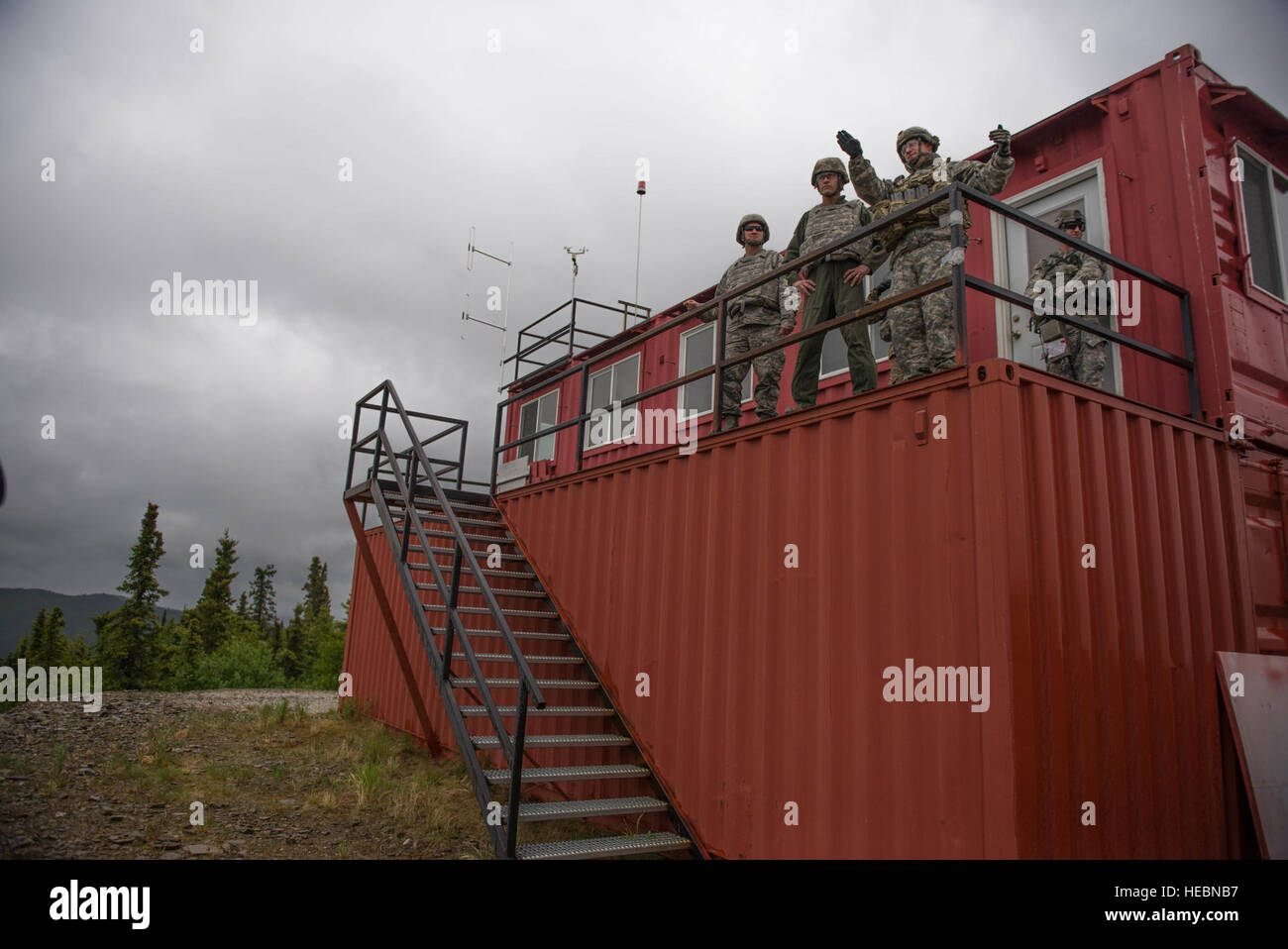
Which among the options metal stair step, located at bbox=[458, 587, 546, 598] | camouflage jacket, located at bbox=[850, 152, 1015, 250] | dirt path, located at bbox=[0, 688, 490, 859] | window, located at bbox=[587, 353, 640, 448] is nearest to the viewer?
camouflage jacket, located at bbox=[850, 152, 1015, 250]

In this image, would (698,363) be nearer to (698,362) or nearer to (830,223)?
(698,362)

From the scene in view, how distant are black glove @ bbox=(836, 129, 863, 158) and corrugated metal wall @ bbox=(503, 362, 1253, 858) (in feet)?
6.67

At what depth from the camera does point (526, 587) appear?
687 centimetres

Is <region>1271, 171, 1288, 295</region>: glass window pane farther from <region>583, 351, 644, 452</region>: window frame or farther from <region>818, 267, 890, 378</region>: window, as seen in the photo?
<region>583, 351, 644, 452</region>: window frame

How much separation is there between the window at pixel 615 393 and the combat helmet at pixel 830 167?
507 centimetres

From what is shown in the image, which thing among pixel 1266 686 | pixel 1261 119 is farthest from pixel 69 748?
pixel 1261 119

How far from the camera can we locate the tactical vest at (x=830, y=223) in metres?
5.21

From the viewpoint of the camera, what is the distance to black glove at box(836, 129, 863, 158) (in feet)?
16.0

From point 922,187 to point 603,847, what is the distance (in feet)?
15.1

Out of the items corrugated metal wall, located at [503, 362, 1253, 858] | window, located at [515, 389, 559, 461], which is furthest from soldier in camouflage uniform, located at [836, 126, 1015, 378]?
window, located at [515, 389, 559, 461]

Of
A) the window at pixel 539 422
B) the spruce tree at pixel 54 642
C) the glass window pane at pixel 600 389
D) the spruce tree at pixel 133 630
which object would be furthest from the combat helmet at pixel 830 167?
→ the spruce tree at pixel 54 642

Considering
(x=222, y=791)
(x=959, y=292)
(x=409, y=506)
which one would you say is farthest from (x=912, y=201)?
(x=222, y=791)

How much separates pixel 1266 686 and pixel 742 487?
3049 millimetres

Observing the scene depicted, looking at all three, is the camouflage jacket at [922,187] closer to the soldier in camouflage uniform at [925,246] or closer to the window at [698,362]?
the soldier in camouflage uniform at [925,246]
